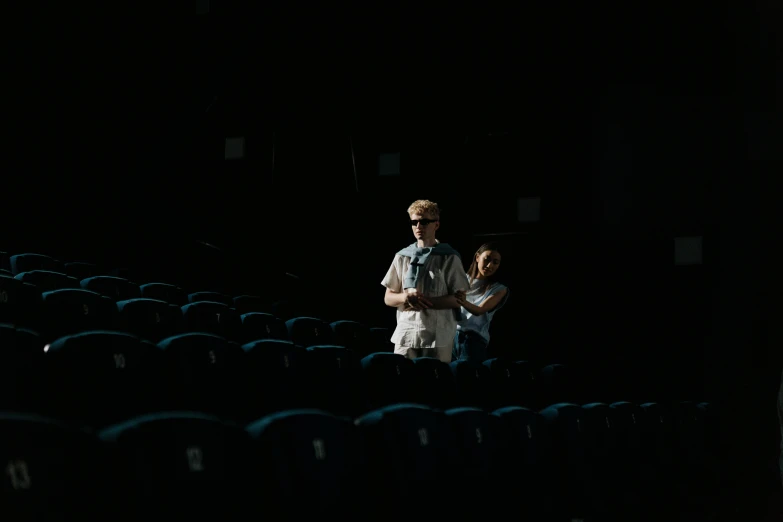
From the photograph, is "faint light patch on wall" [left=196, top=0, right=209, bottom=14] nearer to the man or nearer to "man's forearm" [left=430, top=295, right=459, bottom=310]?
the man

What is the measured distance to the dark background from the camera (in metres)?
1.88

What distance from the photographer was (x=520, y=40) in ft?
7.22

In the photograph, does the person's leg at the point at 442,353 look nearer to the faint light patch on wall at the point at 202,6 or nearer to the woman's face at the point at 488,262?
the woman's face at the point at 488,262

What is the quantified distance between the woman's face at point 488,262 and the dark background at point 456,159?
0.45m

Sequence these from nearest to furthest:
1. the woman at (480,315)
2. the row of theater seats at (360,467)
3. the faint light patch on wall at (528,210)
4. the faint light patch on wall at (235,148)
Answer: the row of theater seats at (360,467) < the woman at (480,315) < the faint light patch on wall at (528,210) < the faint light patch on wall at (235,148)

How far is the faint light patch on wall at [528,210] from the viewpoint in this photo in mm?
2234

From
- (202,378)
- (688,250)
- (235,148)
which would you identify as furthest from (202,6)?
(202,378)

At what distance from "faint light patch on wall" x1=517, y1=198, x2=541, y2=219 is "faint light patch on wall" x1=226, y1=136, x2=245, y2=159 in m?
1.04

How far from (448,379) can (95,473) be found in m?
0.80

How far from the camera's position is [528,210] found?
225 cm

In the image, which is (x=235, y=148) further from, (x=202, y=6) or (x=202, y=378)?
(x=202, y=378)

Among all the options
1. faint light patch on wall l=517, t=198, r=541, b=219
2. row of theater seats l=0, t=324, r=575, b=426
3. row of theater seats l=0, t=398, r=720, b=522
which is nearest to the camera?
row of theater seats l=0, t=398, r=720, b=522

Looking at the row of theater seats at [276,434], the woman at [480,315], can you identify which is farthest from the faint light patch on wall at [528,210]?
the row of theater seats at [276,434]

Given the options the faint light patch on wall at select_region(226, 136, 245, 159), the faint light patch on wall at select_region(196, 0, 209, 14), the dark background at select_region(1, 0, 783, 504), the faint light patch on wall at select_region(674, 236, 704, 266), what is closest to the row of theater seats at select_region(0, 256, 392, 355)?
the dark background at select_region(1, 0, 783, 504)
